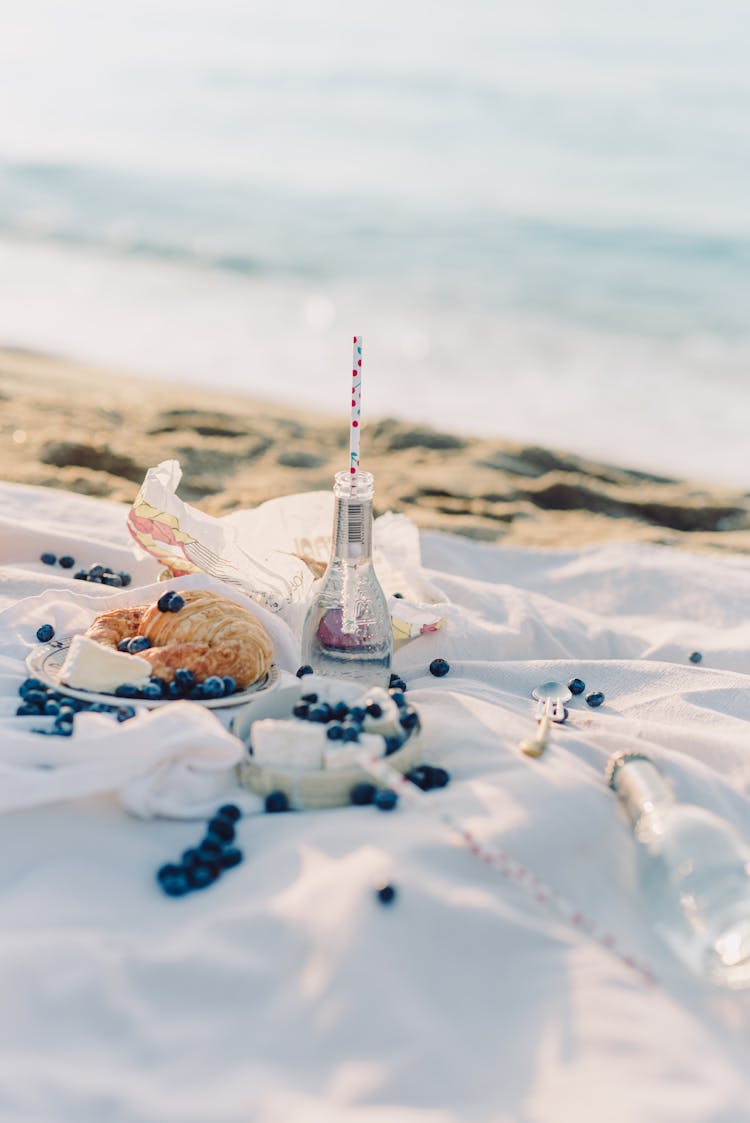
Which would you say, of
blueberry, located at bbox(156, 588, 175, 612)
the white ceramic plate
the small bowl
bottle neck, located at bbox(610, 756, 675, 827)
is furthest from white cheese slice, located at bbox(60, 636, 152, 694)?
Result: bottle neck, located at bbox(610, 756, 675, 827)

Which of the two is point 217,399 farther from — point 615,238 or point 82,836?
point 615,238

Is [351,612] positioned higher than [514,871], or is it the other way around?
[351,612]

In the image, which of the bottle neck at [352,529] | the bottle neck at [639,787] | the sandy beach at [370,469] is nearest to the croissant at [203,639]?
the bottle neck at [352,529]

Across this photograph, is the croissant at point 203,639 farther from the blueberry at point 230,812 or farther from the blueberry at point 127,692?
the blueberry at point 230,812

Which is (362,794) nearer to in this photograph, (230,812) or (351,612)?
(230,812)

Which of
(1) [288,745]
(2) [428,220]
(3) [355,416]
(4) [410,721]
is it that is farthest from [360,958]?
(2) [428,220]

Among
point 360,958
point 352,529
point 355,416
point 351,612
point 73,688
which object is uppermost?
point 355,416
